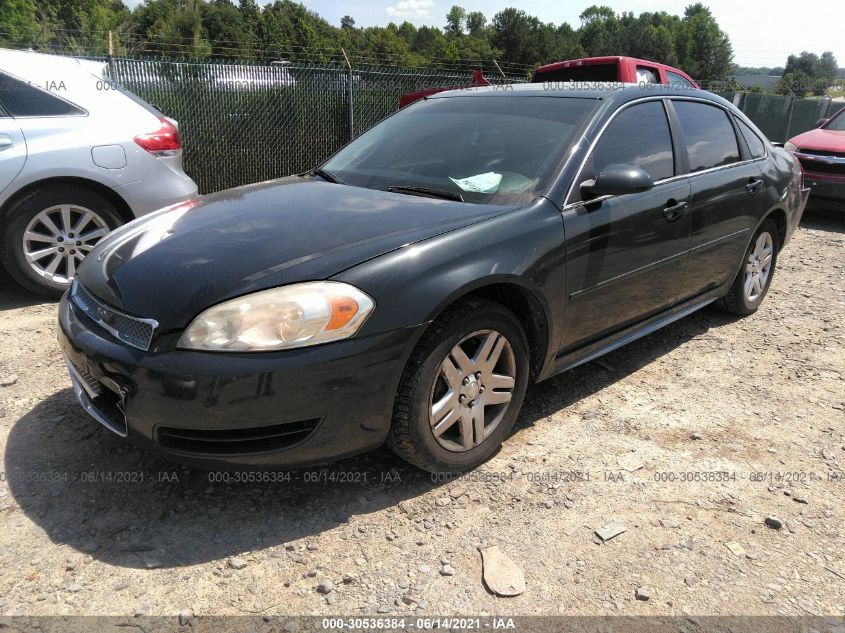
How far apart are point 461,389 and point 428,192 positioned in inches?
38.7

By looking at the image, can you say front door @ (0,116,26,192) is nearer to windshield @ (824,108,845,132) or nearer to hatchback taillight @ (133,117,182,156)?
hatchback taillight @ (133,117,182,156)

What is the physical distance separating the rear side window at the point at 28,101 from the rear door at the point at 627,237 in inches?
142

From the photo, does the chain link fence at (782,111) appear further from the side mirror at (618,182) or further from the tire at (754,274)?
the side mirror at (618,182)

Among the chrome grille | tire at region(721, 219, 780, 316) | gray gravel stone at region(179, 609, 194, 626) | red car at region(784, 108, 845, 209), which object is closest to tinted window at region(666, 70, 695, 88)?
red car at region(784, 108, 845, 209)

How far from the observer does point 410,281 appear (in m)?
2.34

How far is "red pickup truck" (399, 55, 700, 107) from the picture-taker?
311 inches

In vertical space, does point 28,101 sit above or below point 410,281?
above

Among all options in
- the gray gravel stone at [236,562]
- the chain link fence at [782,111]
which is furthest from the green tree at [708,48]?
the gray gravel stone at [236,562]

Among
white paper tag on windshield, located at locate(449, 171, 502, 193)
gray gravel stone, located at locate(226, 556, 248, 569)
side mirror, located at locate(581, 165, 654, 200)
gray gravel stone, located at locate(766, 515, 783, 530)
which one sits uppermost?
side mirror, located at locate(581, 165, 654, 200)

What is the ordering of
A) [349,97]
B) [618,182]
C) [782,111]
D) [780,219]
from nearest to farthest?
[618,182], [780,219], [349,97], [782,111]

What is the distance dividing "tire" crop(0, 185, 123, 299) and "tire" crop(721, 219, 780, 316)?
14.4ft

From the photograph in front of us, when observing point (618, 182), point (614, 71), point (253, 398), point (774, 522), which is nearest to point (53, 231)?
point (253, 398)

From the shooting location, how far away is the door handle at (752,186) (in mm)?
4246

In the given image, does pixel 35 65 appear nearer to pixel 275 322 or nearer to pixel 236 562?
pixel 275 322
